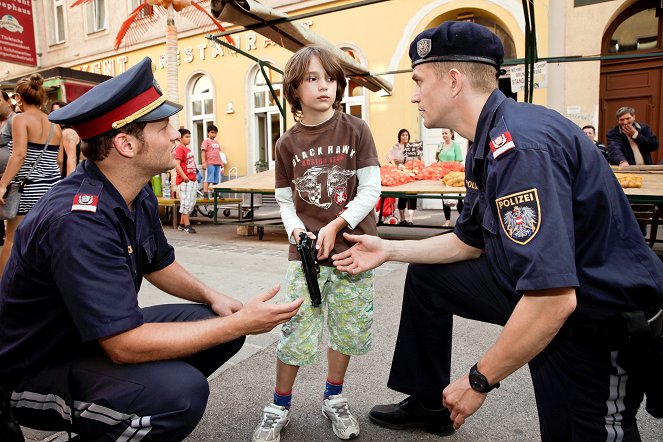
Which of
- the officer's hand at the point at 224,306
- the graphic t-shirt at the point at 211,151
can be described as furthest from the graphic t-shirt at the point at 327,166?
the graphic t-shirt at the point at 211,151

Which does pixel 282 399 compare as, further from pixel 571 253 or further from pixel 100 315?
pixel 571 253

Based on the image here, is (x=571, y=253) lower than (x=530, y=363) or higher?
higher

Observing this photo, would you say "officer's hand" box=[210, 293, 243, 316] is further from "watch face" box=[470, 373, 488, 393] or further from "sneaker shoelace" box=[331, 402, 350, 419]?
"watch face" box=[470, 373, 488, 393]

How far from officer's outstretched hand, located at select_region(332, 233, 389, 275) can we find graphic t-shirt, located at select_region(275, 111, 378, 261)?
0.42 feet

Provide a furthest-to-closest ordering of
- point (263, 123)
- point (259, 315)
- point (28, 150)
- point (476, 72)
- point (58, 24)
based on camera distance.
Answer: point (58, 24) < point (263, 123) < point (28, 150) < point (476, 72) < point (259, 315)

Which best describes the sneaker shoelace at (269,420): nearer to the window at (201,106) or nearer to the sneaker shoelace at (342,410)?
the sneaker shoelace at (342,410)

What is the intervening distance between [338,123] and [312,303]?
33.3 inches

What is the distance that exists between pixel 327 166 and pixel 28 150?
325cm

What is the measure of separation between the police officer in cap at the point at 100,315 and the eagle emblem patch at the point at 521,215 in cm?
77

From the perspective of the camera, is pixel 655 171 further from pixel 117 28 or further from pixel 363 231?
pixel 117 28

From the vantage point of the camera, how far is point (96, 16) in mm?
19203

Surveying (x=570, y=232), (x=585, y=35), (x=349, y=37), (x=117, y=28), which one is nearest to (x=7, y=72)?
(x=117, y=28)

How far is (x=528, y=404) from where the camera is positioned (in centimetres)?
234

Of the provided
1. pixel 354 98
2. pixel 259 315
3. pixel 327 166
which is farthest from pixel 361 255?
pixel 354 98
